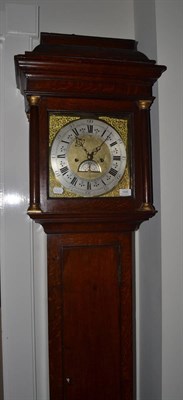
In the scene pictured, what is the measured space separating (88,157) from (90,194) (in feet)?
0.42

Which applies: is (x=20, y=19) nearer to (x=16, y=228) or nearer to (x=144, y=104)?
(x=144, y=104)

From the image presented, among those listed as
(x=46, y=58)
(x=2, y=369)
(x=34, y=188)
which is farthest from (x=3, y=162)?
(x=2, y=369)

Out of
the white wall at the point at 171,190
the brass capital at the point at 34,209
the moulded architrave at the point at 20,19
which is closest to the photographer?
the brass capital at the point at 34,209

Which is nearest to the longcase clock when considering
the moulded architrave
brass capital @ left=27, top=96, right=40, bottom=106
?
brass capital @ left=27, top=96, right=40, bottom=106

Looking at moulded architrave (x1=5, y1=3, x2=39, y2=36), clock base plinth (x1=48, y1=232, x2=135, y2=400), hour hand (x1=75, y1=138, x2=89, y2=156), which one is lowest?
clock base plinth (x1=48, y1=232, x2=135, y2=400)

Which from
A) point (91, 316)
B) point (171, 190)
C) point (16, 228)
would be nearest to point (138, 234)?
point (171, 190)

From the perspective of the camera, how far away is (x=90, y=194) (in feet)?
3.31

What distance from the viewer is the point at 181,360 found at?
1071 mm

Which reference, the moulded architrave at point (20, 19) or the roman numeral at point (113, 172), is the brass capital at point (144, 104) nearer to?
the roman numeral at point (113, 172)

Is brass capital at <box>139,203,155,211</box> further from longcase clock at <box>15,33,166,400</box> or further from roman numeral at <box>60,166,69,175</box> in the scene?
roman numeral at <box>60,166,69,175</box>

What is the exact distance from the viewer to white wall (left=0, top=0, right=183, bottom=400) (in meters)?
1.07

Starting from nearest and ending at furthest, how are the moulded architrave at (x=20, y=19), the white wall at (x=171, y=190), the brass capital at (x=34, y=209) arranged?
1. the brass capital at (x=34, y=209)
2. the white wall at (x=171, y=190)
3. the moulded architrave at (x=20, y=19)

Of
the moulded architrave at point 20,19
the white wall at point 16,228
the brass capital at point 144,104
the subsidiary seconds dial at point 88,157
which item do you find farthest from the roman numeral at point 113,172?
the moulded architrave at point 20,19

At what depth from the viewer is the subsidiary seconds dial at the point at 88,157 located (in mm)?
993
